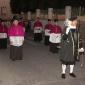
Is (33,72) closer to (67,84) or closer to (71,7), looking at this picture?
(67,84)

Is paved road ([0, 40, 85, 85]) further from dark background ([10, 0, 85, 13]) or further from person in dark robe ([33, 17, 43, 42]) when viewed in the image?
dark background ([10, 0, 85, 13])

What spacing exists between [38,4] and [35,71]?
19579 mm

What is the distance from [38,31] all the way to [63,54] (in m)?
10.8

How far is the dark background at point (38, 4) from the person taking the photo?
80.8 feet

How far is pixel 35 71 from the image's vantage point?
12.6 metres

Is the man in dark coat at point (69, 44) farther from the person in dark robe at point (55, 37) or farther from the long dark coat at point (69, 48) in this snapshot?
the person in dark robe at point (55, 37)

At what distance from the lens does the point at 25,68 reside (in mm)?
13227

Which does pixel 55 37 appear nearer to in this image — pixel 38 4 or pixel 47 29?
pixel 47 29

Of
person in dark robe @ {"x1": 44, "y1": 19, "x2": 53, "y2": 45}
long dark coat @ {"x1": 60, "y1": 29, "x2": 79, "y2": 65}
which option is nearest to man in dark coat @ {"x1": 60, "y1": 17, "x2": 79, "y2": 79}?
long dark coat @ {"x1": 60, "y1": 29, "x2": 79, "y2": 65}

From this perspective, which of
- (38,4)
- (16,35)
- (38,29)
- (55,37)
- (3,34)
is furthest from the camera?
(38,4)

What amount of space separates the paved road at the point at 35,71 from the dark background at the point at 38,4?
873 cm

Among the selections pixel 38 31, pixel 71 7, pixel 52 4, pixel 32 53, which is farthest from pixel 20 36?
pixel 52 4

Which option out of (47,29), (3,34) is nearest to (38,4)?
(47,29)

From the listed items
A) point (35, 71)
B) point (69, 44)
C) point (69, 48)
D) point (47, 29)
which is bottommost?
point (35, 71)
